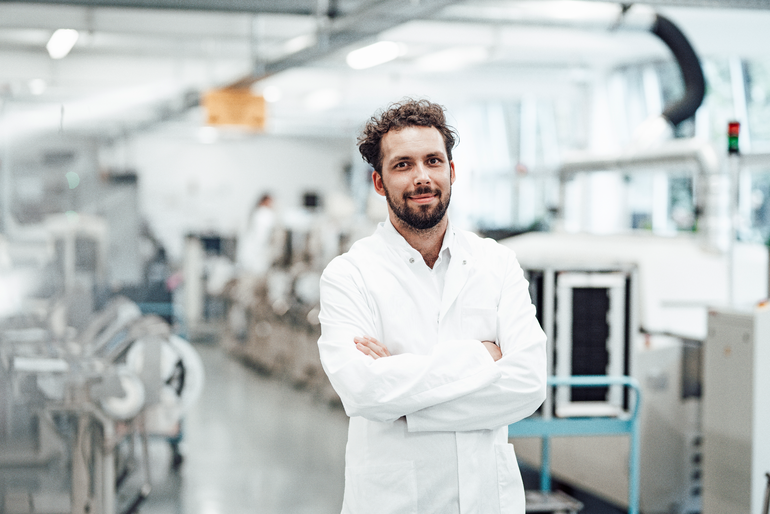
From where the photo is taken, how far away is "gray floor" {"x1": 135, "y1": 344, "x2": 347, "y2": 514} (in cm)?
427

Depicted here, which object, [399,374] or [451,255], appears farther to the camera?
[451,255]

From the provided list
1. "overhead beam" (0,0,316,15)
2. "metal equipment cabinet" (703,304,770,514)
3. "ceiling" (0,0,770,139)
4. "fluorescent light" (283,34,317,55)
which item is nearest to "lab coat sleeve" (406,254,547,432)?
"metal equipment cabinet" (703,304,770,514)

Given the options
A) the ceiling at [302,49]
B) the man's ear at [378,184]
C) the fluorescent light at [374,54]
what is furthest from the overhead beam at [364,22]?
the man's ear at [378,184]

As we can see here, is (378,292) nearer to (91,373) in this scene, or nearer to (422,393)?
(422,393)

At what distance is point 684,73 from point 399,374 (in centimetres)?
541

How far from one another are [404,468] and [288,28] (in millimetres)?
7445

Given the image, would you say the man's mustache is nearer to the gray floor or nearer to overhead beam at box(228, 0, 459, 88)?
the gray floor

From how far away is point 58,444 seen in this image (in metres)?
3.33

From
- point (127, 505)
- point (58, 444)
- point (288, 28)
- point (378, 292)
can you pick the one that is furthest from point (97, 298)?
point (288, 28)

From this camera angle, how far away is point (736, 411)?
3264 mm

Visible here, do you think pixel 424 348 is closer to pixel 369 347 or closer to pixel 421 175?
pixel 369 347

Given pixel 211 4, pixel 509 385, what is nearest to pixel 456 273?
pixel 509 385

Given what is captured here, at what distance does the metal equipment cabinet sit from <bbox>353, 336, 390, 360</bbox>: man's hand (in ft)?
6.63

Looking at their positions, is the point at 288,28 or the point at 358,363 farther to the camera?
the point at 288,28
